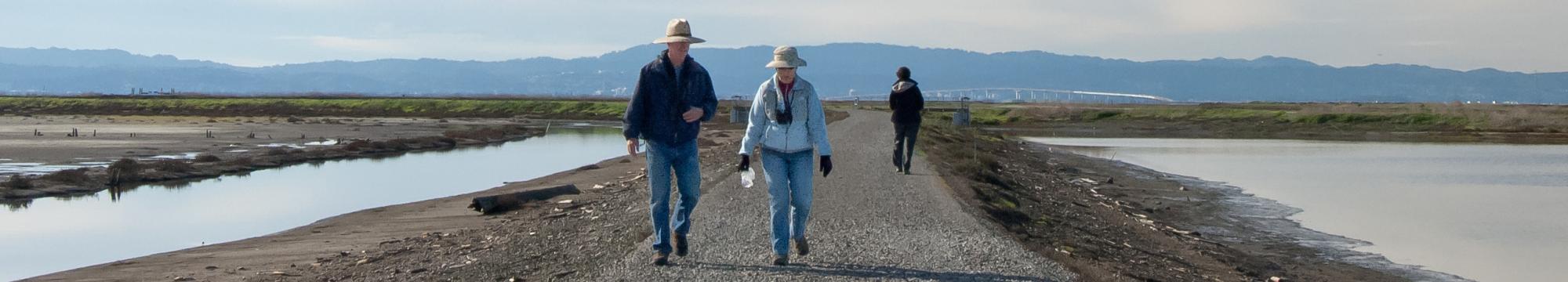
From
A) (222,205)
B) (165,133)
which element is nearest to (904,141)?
(222,205)

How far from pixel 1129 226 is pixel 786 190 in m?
7.83

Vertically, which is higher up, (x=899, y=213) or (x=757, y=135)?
(x=757, y=135)

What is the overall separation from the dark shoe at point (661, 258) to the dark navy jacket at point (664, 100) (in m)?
0.84

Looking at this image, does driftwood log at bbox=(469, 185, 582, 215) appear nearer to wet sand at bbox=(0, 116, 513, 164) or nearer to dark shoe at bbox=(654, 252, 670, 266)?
dark shoe at bbox=(654, 252, 670, 266)

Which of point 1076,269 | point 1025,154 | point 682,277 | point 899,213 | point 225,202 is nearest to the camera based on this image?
point 682,277

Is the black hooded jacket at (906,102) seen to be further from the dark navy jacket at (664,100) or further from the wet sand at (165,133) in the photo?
the wet sand at (165,133)

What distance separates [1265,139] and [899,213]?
39475mm

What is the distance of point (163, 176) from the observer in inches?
1107

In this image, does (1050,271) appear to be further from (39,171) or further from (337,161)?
(337,161)

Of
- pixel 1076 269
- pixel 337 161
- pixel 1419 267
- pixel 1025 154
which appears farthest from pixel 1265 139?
pixel 1076 269

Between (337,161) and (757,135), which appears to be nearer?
(757,135)

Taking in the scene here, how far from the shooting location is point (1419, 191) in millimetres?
24641

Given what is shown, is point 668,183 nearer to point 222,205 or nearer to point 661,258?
point 661,258

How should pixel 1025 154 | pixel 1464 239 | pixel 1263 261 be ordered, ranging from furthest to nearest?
pixel 1025 154, pixel 1464 239, pixel 1263 261
